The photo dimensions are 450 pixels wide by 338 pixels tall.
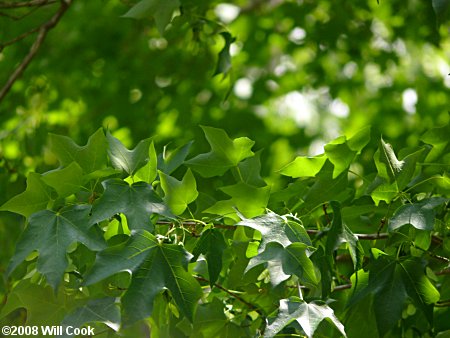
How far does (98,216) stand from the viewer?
136cm

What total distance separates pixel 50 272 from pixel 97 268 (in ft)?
0.26

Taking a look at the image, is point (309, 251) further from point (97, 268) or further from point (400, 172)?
point (97, 268)

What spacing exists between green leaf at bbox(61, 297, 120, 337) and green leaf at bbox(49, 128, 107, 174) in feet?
0.87

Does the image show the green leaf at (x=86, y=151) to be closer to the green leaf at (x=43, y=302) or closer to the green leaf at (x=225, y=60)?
the green leaf at (x=43, y=302)

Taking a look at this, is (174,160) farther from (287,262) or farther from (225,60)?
(225,60)

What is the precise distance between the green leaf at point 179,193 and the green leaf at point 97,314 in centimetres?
22

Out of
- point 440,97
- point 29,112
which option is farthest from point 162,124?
point 440,97

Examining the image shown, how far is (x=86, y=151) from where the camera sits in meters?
1.50

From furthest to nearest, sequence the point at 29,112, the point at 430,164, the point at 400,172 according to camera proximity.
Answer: the point at 29,112 < the point at 430,164 < the point at 400,172

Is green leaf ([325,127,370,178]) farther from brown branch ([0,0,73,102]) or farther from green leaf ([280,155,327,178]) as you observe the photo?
brown branch ([0,0,73,102])

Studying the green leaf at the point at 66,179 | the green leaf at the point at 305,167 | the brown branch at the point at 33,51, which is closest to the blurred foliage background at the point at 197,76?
the brown branch at the point at 33,51

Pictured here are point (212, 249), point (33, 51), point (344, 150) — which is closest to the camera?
point (212, 249)

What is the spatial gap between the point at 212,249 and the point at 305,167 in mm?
313

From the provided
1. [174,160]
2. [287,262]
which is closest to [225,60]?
[174,160]
